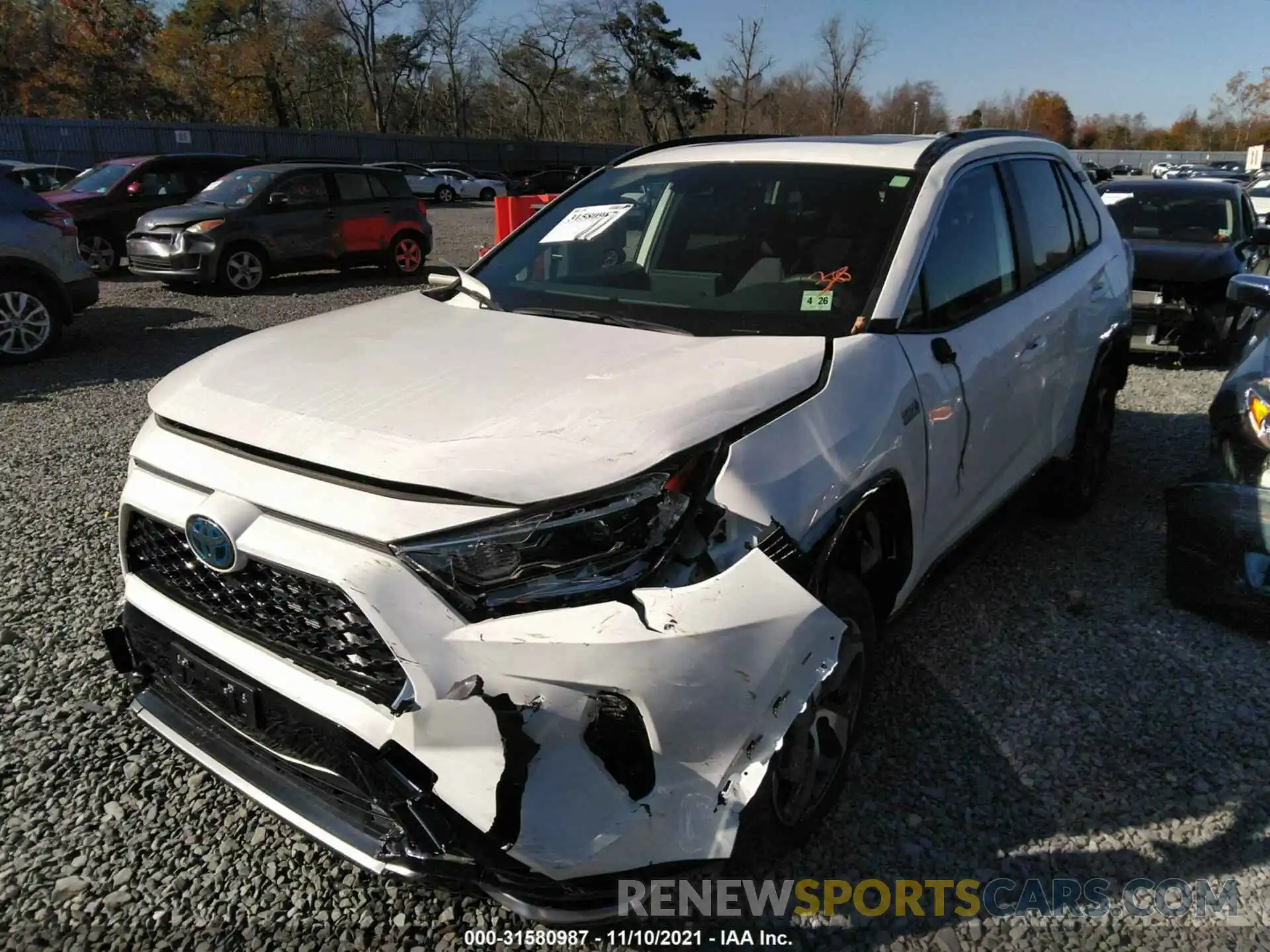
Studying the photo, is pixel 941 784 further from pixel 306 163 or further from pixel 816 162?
pixel 306 163

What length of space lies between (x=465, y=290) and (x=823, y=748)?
206 cm

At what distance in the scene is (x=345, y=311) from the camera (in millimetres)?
3299

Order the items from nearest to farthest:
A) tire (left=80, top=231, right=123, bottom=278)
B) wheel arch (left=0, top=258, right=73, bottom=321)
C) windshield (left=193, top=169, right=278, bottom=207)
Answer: wheel arch (left=0, top=258, right=73, bottom=321) < windshield (left=193, top=169, right=278, bottom=207) < tire (left=80, top=231, right=123, bottom=278)

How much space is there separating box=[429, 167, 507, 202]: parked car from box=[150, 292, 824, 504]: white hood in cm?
3672

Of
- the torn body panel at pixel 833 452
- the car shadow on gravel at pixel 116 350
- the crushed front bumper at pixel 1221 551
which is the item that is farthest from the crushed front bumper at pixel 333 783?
the car shadow on gravel at pixel 116 350

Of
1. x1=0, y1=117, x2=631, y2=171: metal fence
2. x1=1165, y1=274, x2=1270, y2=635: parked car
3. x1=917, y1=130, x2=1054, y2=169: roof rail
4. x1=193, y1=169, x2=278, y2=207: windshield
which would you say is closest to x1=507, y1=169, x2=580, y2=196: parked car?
x1=0, y1=117, x2=631, y2=171: metal fence

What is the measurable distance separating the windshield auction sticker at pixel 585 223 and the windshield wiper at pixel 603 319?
586mm

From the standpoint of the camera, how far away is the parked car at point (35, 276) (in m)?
8.15

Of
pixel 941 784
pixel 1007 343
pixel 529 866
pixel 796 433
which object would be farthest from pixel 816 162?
pixel 529 866

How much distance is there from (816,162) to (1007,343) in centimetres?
95

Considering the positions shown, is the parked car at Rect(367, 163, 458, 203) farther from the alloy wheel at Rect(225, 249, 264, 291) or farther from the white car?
the alloy wheel at Rect(225, 249, 264, 291)

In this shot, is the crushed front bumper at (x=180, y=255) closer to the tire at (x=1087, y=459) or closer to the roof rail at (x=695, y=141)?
the roof rail at (x=695, y=141)

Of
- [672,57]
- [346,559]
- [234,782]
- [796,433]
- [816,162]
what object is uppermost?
[672,57]

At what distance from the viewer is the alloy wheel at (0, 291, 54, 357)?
326 inches
